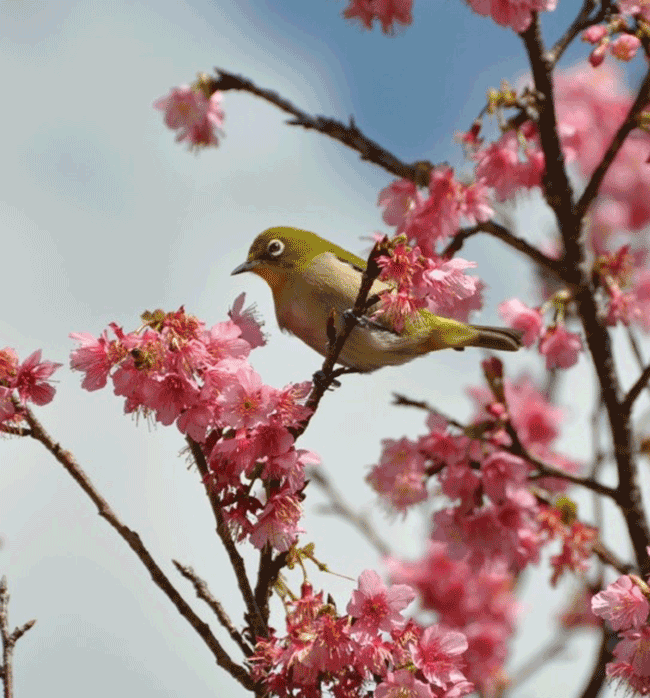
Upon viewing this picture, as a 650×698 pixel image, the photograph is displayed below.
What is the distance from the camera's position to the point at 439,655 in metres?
3.36

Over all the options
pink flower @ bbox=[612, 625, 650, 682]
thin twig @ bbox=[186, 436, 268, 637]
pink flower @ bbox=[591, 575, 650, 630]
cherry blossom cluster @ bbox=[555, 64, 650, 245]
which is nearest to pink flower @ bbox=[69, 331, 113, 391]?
thin twig @ bbox=[186, 436, 268, 637]

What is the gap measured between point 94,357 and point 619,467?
285 cm

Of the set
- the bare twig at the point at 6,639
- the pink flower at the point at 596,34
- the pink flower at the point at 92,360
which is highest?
the pink flower at the point at 596,34

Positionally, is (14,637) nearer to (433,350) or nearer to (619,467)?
(433,350)

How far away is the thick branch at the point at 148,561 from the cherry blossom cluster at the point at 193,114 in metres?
3.47

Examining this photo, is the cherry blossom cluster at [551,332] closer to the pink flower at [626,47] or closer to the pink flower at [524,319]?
the pink flower at [524,319]

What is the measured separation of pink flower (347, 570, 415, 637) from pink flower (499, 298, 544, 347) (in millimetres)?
2736

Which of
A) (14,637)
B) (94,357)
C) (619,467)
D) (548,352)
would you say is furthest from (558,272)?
(14,637)

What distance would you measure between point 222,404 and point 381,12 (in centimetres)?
313

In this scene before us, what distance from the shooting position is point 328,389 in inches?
136

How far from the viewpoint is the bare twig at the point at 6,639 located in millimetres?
3236

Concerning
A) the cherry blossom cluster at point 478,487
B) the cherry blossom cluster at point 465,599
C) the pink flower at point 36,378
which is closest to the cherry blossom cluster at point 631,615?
the pink flower at point 36,378

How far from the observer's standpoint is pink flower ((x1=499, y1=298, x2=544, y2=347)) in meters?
5.89

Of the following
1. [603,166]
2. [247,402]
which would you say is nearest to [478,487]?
[603,166]
